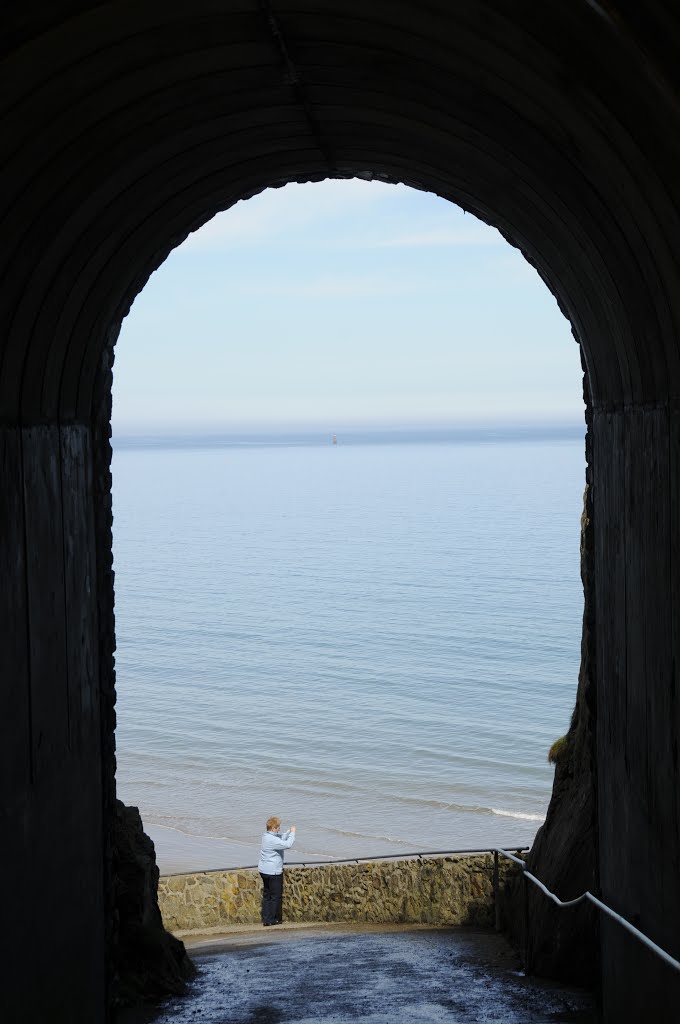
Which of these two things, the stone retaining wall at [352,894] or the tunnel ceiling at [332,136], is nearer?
the tunnel ceiling at [332,136]

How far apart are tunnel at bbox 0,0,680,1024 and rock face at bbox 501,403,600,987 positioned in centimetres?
147

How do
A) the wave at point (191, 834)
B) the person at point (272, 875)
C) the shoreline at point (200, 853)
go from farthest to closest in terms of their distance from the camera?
the wave at point (191, 834) < the shoreline at point (200, 853) < the person at point (272, 875)

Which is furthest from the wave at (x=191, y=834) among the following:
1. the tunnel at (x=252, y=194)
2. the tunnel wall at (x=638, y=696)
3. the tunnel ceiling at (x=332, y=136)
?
the tunnel ceiling at (x=332, y=136)

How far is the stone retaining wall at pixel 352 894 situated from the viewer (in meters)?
12.6

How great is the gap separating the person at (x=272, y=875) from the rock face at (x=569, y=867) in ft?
9.45

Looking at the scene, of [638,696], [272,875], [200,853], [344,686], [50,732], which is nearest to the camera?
[638,696]

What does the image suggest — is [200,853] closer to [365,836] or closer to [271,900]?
[365,836]

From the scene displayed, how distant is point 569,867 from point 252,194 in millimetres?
5403

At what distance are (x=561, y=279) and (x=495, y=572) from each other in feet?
182

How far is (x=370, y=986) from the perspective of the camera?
9.13m

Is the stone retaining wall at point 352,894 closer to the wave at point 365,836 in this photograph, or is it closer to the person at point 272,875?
the person at point 272,875

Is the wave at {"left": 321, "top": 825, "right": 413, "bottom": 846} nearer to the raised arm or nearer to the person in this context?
the raised arm

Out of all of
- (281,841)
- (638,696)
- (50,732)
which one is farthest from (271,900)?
(638,696)

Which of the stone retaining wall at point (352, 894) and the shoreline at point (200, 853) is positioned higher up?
the stone retaining wall at point (352, 894)
